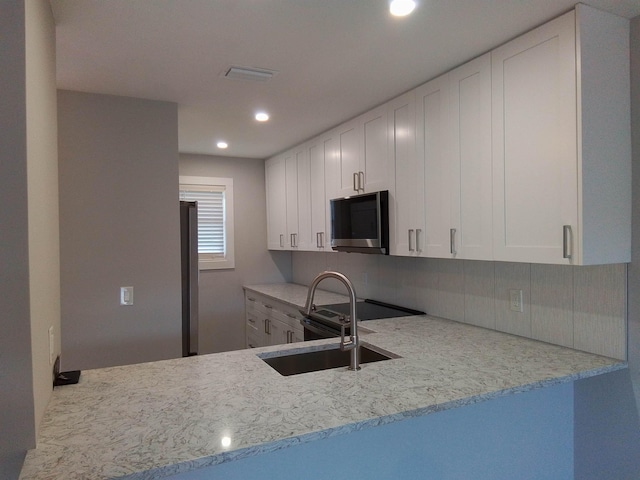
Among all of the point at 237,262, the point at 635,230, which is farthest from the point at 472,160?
the point at 237,262

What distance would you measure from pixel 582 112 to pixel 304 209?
2577mm

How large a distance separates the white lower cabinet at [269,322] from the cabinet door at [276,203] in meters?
0.65

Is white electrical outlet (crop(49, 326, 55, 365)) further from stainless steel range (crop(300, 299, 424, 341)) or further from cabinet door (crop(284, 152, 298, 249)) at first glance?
cabinet door (crop(284, 152, 298, 249))

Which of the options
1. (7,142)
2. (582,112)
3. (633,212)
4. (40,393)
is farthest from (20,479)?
(633,212)

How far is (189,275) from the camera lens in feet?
9.57

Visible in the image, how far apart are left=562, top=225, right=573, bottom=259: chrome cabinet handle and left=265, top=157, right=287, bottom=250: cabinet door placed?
2983 mm

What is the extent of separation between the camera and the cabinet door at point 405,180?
245cm

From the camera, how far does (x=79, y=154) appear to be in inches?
97.9

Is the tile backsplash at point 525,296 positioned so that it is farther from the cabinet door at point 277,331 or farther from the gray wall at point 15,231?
the gray wall at point 15,231

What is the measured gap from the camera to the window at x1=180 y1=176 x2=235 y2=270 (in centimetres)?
452

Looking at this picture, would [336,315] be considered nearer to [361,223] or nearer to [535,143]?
[361,223]

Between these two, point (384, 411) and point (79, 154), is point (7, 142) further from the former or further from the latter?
point (79, 154)

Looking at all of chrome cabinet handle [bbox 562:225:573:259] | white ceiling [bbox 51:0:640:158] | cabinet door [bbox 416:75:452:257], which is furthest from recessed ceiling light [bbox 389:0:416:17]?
chrome cabinet handle [bbox 562:225:573:259]

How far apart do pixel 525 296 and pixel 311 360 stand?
1.14 meters
